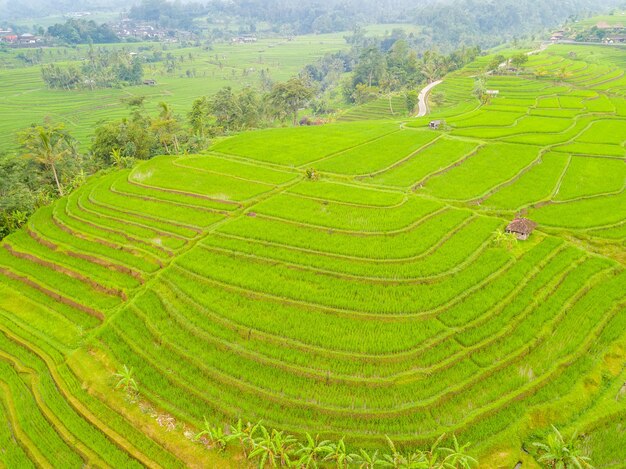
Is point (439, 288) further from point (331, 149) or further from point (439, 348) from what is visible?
point (331, 149)

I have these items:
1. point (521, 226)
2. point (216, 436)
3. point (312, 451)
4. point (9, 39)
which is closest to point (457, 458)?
point (312, 451)

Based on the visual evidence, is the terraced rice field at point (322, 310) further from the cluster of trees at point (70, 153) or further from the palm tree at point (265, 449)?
A: the cluster of trees at point (70, 153)

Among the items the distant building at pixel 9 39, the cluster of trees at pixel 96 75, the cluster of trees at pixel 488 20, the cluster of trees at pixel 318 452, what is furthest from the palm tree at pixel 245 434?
the distant building at pixel 9 39

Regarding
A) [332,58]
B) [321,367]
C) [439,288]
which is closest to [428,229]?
[439,288]

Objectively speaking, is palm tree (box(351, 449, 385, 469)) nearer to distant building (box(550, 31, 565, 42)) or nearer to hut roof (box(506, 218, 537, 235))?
hut roof (box(506, 218, 537, 235))

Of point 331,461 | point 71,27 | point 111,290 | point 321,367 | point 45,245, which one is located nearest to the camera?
point 331,461

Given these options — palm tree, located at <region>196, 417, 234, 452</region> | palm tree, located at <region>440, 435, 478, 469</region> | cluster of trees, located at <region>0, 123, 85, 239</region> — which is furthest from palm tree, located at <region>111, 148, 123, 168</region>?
palm tree, located at <region>440, 435, 478, 469</region>
